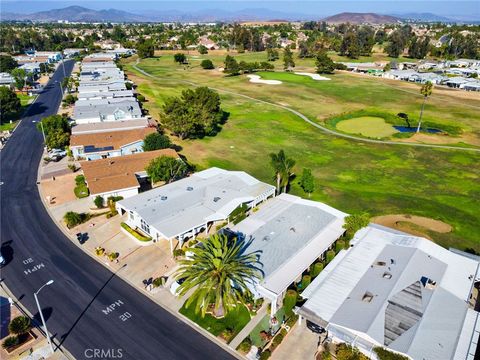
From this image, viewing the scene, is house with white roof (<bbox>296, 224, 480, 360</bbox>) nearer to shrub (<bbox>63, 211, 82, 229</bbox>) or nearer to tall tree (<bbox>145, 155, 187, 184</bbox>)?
tall tree (<bbox>145, 155, 187, 184</bbox>)

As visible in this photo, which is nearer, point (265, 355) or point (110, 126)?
point (265, 355)

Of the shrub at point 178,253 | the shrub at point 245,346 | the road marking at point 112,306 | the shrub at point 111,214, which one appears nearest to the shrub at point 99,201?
Result: the shrub at point 111,214

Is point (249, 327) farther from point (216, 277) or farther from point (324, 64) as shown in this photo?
point (324, 64)

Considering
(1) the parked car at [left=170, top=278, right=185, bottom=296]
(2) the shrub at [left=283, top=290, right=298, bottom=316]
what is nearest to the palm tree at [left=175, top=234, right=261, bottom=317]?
(2) the shrub at [left=283, top=290, right=298, bottom=316]

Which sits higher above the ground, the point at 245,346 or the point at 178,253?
the point at 178,253

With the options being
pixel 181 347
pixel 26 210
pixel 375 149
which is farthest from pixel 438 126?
pixel 26 210

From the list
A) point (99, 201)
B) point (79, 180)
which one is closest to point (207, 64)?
point (79, 180)
